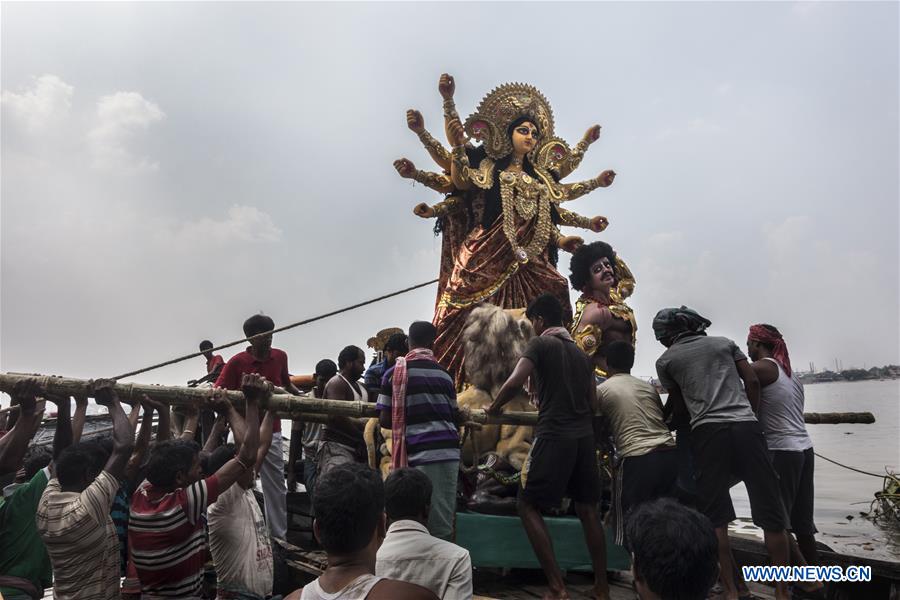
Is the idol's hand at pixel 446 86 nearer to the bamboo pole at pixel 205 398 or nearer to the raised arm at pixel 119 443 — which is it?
the bamboo pole at pixel 205 398

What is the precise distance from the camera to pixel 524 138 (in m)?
7.30

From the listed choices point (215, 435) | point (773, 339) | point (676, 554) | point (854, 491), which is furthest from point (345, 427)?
point (854, 491)

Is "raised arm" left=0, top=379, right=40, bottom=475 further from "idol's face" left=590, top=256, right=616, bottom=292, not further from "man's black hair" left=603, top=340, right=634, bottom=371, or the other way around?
"idol's face" left=590, top=256, right=616, bottom=292

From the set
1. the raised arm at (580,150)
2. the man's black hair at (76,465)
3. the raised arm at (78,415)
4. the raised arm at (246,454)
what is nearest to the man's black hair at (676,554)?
the raised arm at (246,454)

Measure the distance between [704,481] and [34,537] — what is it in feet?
12.9

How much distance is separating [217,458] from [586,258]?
11.5 ft

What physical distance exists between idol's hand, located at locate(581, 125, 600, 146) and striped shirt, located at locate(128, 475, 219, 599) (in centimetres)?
635

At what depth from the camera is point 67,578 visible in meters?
2.98

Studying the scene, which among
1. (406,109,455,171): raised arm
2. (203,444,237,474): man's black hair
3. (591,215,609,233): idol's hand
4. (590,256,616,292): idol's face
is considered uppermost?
(406,109,455,171): raised arm

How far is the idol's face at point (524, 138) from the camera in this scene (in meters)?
7.30

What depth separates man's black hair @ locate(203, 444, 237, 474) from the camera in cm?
391

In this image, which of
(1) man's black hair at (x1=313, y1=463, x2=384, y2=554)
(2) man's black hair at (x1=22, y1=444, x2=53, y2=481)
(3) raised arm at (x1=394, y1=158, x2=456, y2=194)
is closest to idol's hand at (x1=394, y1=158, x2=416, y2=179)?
(3) raised arm at (x1=394, y1=158, x2=456, y2=194)

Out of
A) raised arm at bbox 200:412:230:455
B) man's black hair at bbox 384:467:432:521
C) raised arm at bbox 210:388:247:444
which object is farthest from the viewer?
raised arm at bbox 200:412:230:455

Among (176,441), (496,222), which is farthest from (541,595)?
(496,222)
